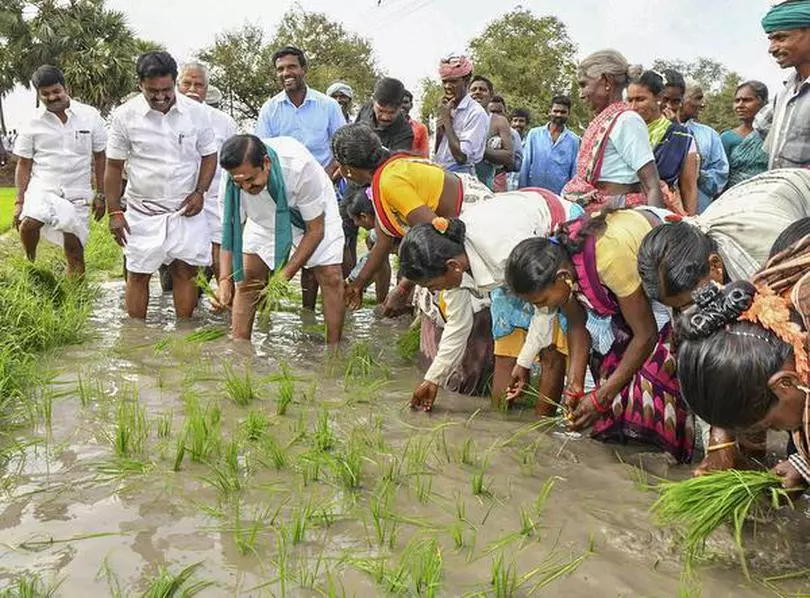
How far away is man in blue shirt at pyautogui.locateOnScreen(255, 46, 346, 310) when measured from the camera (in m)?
6.02

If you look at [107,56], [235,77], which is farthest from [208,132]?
[235,77]

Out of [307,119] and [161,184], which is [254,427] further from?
[307,119]

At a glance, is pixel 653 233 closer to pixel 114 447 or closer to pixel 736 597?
pixel 736 597

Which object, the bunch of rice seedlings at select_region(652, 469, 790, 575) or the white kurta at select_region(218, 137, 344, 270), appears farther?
the white kurta at select_region(218, 137, 344, 270)

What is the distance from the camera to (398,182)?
3885 millimetres

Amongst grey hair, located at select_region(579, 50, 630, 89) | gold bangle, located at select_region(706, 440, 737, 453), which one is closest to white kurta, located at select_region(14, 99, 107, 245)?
grey hair, located at select_region(579, 50, 630, 89)

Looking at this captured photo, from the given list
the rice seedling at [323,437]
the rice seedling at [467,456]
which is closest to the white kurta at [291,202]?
the rice seedling at [323,437]

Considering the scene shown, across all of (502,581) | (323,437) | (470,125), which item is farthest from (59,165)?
(502,581)

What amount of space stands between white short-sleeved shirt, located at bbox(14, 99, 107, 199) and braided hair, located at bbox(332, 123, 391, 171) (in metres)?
3.06

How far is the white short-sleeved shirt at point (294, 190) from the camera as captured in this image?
4523 mm

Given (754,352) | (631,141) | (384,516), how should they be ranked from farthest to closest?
(631,141) → (384,516) → (754,352)

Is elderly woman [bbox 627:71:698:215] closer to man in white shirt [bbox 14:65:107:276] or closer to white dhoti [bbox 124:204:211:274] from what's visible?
white dhoti [bbox 124:204:211:274]

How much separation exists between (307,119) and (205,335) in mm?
2145

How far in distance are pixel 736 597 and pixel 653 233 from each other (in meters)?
1.16
